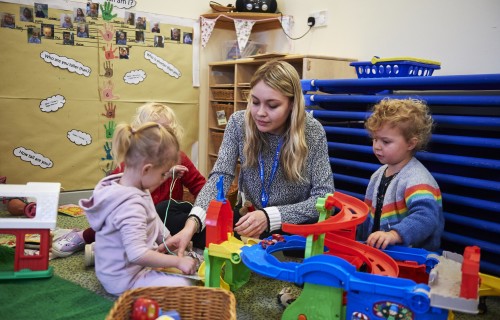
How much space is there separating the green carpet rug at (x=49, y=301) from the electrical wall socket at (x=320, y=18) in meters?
2.08

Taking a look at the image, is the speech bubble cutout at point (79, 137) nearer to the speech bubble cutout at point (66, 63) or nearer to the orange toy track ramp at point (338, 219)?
the speech bubble cutout at point (66, 63)

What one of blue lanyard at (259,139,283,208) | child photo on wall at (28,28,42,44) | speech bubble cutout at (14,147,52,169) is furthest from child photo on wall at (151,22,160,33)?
blue lanyard at (259,139,283,208)

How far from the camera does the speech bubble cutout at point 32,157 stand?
269cm

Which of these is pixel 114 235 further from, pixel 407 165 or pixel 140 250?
pixel 407 165

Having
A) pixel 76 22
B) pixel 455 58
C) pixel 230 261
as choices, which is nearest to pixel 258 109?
pixel 230 261

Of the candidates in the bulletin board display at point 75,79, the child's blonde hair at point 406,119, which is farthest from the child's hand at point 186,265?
the bulletin board display at point 75,79

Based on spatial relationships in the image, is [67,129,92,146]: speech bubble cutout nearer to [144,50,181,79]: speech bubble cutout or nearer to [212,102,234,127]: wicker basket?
[144,50,181,79]: speech bubble cutout

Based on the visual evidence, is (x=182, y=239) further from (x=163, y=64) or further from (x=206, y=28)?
(x=206, y=28)

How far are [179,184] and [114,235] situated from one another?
2.11 ft

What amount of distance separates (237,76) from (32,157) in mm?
1358

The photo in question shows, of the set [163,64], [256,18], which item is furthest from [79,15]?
[256,18]

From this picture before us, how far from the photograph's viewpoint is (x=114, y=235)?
49.4 inches

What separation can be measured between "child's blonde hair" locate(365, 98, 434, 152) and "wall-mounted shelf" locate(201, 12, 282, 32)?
5.58 ft

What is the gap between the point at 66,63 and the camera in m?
2.78
